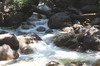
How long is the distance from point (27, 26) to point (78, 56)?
611 centimetres

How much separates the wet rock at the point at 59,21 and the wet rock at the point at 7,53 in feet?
17.2

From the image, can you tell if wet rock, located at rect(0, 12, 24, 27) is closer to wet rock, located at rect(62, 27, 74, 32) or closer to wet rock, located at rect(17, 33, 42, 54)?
wet rock, located at rect(62, 27, 74, 32)

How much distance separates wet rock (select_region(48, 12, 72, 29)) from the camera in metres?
15.7

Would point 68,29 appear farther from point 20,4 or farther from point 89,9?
point 20,4

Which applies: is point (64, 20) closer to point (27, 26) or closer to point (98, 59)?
point (27, 26)

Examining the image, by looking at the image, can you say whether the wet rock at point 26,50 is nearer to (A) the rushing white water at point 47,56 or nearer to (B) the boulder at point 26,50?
(B) the boulder at point 26,50

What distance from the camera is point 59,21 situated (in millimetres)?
15805

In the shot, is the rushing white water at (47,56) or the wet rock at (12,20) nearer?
the rushing white water at (47,56)

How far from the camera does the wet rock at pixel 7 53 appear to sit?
1061 centimetres

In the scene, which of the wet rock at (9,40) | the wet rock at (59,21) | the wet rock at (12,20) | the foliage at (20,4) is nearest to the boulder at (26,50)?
the wet rock at (9,40)

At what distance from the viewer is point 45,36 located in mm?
14094

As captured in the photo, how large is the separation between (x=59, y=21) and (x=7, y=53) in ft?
19.0

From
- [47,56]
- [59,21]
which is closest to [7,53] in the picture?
[47,56]

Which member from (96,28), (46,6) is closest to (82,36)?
(96,28)
